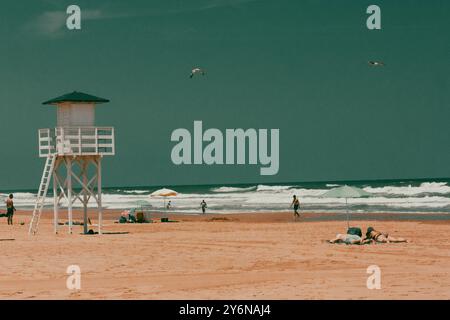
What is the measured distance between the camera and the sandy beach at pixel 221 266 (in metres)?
14.7

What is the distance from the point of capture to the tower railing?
2973 cm

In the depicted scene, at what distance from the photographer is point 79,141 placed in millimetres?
29609

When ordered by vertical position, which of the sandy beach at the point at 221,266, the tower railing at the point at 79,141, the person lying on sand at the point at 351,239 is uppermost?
the tower railing at the point at 79,141

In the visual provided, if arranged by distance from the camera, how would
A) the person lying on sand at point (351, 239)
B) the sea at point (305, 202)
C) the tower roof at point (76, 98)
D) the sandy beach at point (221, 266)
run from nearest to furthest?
the sandy beach at point (221, 266), the person lying on sand at point (351, 239), the tower roof at point (76, 98), the sea at point (305, 202)

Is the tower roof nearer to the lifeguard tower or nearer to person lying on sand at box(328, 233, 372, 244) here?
the lifeguard tower

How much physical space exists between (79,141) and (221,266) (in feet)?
39.8

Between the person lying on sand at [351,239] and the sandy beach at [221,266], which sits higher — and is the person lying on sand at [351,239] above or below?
above

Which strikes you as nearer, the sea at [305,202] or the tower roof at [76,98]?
the tower roof at [76,98]

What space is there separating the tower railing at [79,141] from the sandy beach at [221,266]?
306 centimetres

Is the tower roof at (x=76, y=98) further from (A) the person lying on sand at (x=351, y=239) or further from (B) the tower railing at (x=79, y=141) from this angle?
(A) the person lying on sand at (x=351, y=239)

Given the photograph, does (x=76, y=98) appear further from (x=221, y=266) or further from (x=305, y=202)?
(x=305, y=202)

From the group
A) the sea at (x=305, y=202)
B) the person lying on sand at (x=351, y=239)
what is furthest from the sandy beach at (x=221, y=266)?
the sea at (x=305, y=202)

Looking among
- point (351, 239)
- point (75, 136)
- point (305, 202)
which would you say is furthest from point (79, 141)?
point (305, 202)
